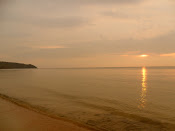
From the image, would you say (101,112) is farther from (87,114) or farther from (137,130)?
(137,130)

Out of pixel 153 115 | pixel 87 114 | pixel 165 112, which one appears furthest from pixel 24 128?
pixel 165 112

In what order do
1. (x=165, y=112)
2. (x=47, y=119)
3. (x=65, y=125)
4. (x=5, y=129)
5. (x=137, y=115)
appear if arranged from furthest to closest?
1. (x=165, y=112)
2. (x=137, y=115)
3. (x=47, y=119)
4. (x=65, y=125)
5. (x=5, y=129)

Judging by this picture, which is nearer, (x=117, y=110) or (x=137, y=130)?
(x=137, y=130)

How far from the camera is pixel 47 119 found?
8.08 metres

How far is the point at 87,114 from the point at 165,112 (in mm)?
6163

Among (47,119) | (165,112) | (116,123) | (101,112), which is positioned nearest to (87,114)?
(101,112)

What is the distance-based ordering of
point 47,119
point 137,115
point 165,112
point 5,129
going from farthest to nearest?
point 165,112 → point 137,115 → point 47,119 → point 5,129

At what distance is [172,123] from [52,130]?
289 inches

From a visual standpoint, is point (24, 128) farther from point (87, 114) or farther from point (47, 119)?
point (87, 114)

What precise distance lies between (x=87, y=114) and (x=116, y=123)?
2.43 metres

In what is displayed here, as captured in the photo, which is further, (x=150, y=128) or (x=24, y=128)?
(x=150, y=128)

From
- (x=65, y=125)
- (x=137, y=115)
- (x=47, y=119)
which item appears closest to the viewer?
(x=65, y=125)

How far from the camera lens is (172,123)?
8.30m

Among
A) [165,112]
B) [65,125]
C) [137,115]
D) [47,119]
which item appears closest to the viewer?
[65,125]
